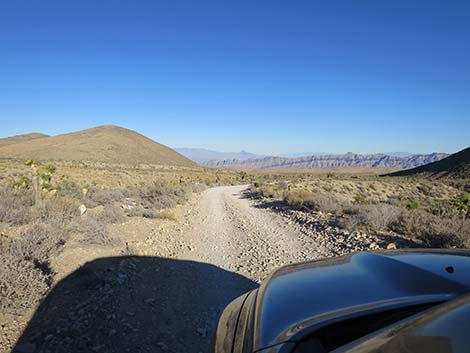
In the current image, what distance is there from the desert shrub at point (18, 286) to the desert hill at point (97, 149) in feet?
293

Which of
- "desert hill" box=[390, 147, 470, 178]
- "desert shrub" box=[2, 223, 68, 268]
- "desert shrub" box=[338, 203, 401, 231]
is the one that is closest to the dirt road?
"desert shrub" box=[2, 223, 68, 268]

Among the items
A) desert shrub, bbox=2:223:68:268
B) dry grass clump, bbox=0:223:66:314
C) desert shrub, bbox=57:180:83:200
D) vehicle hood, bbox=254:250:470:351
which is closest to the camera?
vehicle hood, bbox=254:250:470:351

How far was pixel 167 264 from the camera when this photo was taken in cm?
636

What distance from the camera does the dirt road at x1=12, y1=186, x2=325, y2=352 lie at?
12.2 ft

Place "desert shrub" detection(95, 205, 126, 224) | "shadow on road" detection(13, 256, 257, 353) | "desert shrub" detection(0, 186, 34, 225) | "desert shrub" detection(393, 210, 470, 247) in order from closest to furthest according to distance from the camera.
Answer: "shadow on road" detection(13, 256, 257, 353) → "desert shrub" detection(393, 210, 470, 247) → "desert shrub" detection(0, 186, 34, 225) → "desert shrub" detection(95, 205, 126, 224)

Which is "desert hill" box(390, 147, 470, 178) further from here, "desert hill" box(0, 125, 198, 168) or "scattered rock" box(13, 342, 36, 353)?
"desert hill" box(0, 125, 198, 168)

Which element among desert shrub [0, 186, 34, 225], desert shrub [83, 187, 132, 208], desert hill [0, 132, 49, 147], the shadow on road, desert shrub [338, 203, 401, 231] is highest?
desert hill [0, 132, 49, 147]

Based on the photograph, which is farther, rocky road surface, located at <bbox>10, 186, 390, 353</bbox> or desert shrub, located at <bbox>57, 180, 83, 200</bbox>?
A: desert shrub, located at <bbox>57, 180, 83, 200</bbox>

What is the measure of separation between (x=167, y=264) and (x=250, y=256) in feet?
5.91

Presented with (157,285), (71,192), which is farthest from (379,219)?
(71,192)

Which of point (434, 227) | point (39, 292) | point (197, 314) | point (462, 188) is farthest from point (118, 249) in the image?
point (462, 188)

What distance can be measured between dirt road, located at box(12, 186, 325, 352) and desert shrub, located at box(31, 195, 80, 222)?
4.72ft

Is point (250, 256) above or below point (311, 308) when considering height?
below

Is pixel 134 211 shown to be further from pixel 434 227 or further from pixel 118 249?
pixel 434 227
